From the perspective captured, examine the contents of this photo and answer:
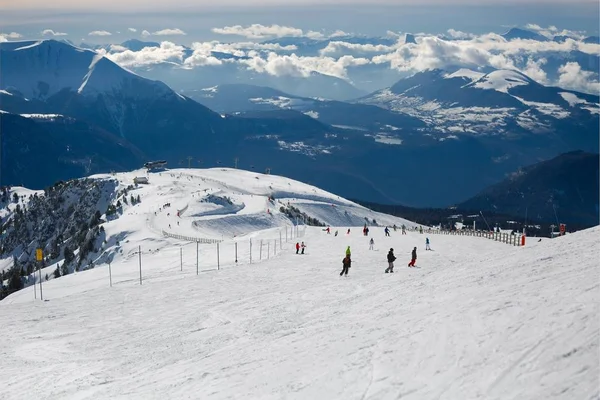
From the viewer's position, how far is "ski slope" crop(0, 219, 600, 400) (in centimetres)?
1592

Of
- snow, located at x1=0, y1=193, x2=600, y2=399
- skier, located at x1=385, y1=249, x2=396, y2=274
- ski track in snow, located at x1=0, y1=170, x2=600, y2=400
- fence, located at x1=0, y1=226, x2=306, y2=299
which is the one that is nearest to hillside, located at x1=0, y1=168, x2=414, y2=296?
fence, located at x1=0, y1=226, x2=306, y2=299

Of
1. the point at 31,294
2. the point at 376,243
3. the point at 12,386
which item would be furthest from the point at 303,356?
the point at 376,243

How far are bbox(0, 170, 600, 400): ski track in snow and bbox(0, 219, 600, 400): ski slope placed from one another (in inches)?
2.0

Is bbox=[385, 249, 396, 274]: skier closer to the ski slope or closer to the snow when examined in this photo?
the ski slope

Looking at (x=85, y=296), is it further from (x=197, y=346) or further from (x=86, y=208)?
(x=86, y=208)

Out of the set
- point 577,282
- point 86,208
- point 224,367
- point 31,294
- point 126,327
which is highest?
point 577,282

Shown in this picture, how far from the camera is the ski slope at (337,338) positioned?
1592 cm

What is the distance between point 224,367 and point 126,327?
37.0 feet

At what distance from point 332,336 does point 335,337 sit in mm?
262

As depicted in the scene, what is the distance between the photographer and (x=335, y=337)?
70.0ft

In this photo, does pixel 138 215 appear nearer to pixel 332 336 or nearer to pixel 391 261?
pixel 391 261

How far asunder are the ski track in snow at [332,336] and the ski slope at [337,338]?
0.05m

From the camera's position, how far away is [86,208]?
497 feet

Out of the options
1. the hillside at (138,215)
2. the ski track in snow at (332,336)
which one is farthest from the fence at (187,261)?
the hillside at (138,215)
